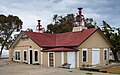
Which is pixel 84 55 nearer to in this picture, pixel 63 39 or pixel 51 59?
pixel 51 59

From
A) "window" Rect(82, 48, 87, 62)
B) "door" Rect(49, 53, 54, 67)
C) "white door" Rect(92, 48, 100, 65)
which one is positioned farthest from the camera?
"white door" Rect(92, 48, 100, 65)

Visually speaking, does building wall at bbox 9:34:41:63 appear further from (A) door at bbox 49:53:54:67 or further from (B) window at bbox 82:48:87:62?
(B) window at bbox 82:48:87:62

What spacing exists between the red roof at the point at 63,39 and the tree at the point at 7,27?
22.1 meters

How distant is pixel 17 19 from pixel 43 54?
90.7 ft

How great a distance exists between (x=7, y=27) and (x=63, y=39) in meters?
24.6

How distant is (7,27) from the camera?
58625mm

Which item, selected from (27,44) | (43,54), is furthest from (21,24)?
(43,54)

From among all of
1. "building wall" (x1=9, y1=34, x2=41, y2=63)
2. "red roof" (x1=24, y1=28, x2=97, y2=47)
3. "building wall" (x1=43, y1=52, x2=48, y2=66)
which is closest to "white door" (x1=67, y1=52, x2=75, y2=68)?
"red roof" (x1=24, y1=28, x2=97, y2=47)

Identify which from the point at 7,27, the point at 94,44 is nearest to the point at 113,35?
the point at 94,44

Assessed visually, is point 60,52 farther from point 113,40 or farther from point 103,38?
point 113,40

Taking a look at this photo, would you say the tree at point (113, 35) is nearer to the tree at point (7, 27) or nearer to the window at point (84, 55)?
the window at point (84, 55)

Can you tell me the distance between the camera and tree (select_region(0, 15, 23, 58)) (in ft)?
191

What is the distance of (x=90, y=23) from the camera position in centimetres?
6506

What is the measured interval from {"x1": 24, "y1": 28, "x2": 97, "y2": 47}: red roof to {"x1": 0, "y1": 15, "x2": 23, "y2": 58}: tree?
72.6 ft
